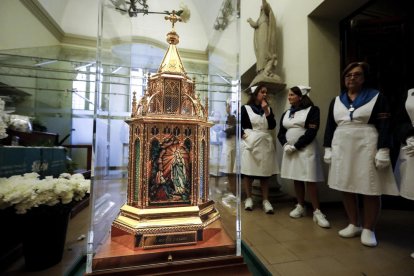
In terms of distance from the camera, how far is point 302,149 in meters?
1.95

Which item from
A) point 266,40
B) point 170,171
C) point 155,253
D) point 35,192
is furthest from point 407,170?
point 266,40

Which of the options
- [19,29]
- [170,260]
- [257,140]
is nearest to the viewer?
[170,260]

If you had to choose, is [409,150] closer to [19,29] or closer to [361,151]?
[361,151]

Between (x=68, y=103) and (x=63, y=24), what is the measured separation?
3.15 m

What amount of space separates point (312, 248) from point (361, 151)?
0.74 metres

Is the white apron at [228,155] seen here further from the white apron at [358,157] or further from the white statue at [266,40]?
the white statue at [266,40]

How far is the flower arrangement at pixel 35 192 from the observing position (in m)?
1.05

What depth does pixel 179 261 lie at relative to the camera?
0.94 metres

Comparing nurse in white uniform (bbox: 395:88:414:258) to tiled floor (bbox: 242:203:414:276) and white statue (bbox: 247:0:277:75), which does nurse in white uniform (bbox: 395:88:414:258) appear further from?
white statue (bbox: 247:0:277:75)

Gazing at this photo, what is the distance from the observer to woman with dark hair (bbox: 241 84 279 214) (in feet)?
7.06

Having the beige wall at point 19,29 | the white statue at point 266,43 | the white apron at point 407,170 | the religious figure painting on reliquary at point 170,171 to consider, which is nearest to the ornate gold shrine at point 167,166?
the religious figure painting on reliquary at point 170,171

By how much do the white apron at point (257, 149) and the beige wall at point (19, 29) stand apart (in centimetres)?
361

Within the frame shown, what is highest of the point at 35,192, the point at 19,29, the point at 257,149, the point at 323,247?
the point at 19,29

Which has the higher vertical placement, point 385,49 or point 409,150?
point 385,49
